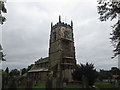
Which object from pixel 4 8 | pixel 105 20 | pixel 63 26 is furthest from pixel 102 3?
pixel 63 26

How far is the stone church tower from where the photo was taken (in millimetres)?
52909

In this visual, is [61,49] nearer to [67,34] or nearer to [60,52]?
[60,52]

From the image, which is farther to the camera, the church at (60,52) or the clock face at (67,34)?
the clock face at (67,34)

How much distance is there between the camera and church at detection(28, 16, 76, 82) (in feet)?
174

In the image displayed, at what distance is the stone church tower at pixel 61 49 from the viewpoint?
174 ft

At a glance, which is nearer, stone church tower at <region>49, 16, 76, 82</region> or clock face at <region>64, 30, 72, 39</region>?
stone church tower at <region>49, 16, 76, 82</region>

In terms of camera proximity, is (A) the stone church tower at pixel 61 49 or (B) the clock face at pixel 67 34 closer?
(A) the stone church tower at pixel 61 49

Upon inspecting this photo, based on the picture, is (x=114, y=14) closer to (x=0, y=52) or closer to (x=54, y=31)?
(x=0, y=52)

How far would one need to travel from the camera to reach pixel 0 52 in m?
12.0

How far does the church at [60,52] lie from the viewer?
52938 mm

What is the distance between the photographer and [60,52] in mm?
53500

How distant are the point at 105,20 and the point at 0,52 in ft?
29.2

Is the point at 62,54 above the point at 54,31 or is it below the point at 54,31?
below

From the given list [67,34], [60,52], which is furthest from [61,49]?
[67,34]
